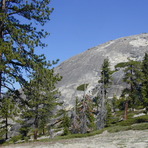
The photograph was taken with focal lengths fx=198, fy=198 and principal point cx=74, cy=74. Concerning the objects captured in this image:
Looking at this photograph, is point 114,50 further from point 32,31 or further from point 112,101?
point 32,31

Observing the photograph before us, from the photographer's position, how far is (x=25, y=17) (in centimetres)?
1366

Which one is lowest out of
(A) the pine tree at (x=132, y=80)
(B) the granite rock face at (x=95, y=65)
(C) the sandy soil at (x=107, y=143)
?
(C) the sandy soil at (x=107, y=143)

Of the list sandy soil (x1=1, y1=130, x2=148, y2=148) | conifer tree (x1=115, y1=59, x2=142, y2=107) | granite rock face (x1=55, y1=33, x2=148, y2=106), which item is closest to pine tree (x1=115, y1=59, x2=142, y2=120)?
conifer tree (x1=115, y1=59, x2=142, y2=107)

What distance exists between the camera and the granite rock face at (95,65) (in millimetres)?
67344

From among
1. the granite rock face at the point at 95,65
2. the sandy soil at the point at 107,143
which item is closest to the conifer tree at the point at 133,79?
the granite rock face at the point at 95,65

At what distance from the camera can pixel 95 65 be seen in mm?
87000

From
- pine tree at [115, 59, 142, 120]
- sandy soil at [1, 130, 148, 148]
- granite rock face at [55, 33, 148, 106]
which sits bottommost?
sandy soil at [1, 130, 148, 148]

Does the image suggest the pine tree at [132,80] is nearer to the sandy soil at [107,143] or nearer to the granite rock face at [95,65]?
the granite rock face at [95,65]

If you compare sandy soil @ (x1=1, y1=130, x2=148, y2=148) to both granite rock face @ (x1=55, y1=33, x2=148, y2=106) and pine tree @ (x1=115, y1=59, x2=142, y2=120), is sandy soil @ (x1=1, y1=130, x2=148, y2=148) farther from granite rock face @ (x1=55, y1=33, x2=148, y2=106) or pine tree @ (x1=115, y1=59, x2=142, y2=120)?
granite rock face @ (x1=55, y1=33, x2=148, y2=106)

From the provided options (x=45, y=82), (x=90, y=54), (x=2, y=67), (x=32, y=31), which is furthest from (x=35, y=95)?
(x=90, y=54)

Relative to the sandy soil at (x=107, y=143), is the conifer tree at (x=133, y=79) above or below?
above

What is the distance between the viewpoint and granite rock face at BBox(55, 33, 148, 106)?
221 feet

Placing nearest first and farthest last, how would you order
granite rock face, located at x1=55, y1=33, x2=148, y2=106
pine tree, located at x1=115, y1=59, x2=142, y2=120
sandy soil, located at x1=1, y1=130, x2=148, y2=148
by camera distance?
sandy soil, located at x1=1, y1=130, x2=148, y2=148 < pine tree, located at x1=115, y1=59, x2=142, y2=120 < granite rock face, located at x1=55, y1=33, x2=148, y2=106

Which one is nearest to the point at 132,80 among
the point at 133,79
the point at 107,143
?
the point at 133,79
